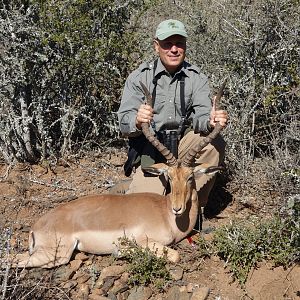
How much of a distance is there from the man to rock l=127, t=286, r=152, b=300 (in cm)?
147

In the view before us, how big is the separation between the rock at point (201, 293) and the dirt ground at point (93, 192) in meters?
0.04

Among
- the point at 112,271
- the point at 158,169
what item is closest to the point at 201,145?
the point at 158,169

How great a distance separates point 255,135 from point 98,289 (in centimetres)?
338

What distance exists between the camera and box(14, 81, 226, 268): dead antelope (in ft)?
16.4

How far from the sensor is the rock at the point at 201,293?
4.40 meters

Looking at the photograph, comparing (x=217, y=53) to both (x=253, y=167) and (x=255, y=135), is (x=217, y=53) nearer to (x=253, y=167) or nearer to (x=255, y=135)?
(x=255, y=135)

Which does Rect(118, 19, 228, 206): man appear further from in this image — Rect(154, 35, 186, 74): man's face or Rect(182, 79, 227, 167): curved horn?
Rect(182, 79, 227, 167): curved horn

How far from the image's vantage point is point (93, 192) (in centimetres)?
662

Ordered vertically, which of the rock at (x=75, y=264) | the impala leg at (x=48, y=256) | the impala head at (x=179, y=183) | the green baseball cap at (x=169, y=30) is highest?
the green baseball cap at (x=169, y=30)

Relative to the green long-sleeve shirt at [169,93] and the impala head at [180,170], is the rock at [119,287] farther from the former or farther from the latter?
the green long-sleeve shirt at [169,93]

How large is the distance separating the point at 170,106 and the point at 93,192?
1.57 metres

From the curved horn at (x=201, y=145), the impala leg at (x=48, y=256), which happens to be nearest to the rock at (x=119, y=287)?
the impala leg at (x=48, y=256)

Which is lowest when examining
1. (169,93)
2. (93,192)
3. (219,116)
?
(93,192)

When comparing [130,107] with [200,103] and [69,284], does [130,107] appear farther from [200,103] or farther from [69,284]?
[69,284]
